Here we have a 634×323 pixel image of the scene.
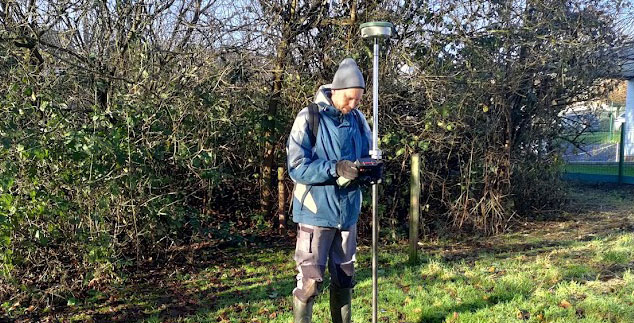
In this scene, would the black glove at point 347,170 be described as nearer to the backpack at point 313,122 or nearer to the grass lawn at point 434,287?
the backpack at point 313,122

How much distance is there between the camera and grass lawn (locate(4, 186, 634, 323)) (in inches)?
169

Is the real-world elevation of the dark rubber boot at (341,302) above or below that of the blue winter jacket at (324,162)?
below

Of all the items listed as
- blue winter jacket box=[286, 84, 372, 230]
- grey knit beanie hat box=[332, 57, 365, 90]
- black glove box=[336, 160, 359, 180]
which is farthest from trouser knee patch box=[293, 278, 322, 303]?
grey knit beanie hat box=[332, 57, 365, 90]

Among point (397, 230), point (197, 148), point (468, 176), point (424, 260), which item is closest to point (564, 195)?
point (468, 176)

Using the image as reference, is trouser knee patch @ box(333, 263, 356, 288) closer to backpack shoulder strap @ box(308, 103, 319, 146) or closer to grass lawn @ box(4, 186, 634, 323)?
grass lawn @ box(4, 186, 634, 323)

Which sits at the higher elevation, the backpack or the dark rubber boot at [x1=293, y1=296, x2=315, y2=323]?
the backpack

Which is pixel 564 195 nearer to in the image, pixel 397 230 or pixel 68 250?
pixel 397 230

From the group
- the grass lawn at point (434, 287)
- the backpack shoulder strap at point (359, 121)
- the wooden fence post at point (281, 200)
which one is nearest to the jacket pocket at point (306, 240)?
the backpack shoulder strap at point (359, 121)

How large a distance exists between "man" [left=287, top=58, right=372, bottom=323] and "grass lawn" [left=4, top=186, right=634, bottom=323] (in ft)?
3.41

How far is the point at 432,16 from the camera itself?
20.9ft

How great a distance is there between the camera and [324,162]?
324 cm

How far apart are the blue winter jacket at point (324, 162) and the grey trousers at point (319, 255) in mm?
79

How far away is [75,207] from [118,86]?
1530mm

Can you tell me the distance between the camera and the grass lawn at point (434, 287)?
4281 millimetres
